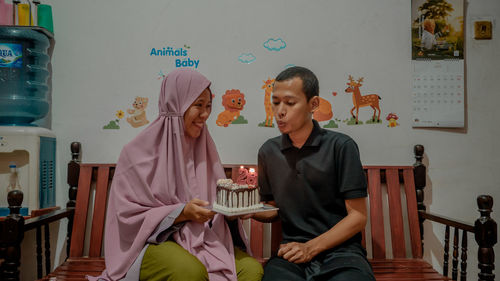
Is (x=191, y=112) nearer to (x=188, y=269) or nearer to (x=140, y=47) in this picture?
(x=188, y=269)

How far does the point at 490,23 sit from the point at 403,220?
171cm

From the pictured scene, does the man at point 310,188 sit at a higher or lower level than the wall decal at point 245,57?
lower

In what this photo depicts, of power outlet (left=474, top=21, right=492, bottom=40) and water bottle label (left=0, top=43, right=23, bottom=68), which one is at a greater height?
power outlet (left=474, top=21, right=492, bottom=40)

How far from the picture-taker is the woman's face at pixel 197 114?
1.97 metres

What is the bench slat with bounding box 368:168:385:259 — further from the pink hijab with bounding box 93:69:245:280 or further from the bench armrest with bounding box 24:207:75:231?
the bench armrest with bounding box 24:207:75:231

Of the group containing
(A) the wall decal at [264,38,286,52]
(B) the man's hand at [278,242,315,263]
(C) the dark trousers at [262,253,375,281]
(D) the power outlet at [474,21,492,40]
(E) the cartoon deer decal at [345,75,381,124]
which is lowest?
(C) the dark trousers at [262,253,375,281]

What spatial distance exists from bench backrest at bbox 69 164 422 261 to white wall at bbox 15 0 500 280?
0.45 feet

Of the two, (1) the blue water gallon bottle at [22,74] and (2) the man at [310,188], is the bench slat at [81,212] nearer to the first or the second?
(1) the blue water gallon bottle at [22,74]

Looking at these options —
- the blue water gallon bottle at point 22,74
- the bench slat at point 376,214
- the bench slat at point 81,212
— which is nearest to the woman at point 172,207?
the bench slat at point 81,212

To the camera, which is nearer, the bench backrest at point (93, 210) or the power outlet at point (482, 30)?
the bench backrest at point (93, 210)

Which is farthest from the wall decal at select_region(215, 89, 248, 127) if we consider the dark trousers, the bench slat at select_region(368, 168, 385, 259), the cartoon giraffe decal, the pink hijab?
the dark trousers

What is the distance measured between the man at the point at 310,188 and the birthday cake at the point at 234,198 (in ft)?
0.71

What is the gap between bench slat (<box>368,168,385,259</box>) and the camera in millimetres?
2510

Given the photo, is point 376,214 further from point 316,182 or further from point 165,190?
point 165,190
